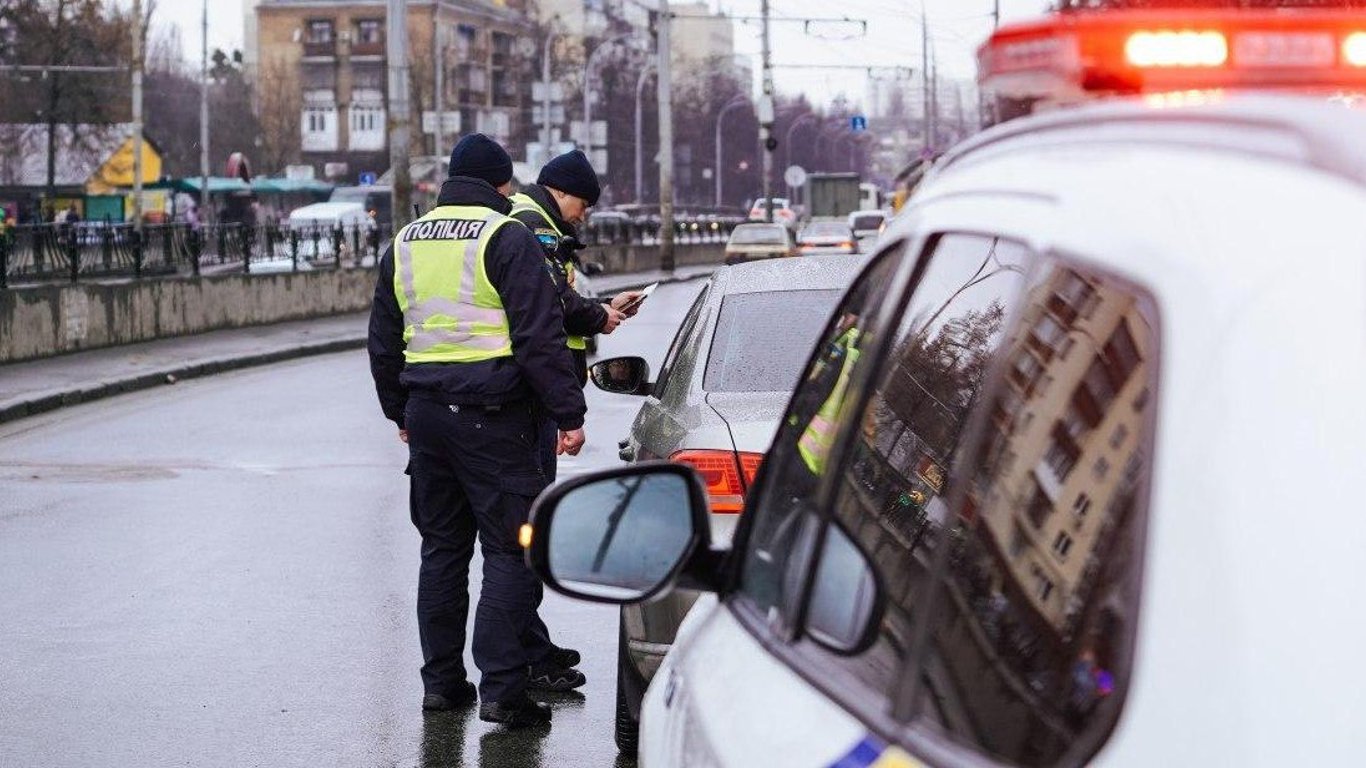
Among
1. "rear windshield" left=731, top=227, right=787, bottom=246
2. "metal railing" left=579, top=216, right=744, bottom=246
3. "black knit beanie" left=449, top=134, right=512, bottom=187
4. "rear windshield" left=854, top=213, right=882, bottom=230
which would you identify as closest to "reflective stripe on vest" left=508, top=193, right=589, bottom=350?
"black knit beanie" left=449, top=134, right=512, bottom=187

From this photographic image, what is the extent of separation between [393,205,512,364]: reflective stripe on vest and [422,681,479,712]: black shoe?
3.66 feet

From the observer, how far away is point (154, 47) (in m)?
117

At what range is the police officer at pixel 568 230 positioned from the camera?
7867mm

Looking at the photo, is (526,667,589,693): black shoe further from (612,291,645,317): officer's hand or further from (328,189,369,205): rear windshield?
(328,189,369,205): rear windshield

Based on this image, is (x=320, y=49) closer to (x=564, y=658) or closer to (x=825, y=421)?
(x=564, y=658)

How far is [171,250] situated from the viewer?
2880cm

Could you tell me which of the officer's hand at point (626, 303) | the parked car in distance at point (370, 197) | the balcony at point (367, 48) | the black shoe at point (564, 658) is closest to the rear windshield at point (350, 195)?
the parked car in distance at point (370, 197)

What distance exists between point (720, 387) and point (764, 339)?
41 centimetres

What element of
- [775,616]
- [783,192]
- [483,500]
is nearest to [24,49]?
[483,500]

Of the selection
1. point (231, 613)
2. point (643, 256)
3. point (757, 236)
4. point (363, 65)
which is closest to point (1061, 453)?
point (231, 613)

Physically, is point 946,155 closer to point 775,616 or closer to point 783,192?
point 775,616

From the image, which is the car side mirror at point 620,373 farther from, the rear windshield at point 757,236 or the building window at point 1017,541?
the rear windshield at point 757,236

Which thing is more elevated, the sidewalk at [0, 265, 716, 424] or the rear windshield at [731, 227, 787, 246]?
the rear windshield at [731, 227, 787, 246]

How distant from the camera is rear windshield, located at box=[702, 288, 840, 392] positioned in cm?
702
